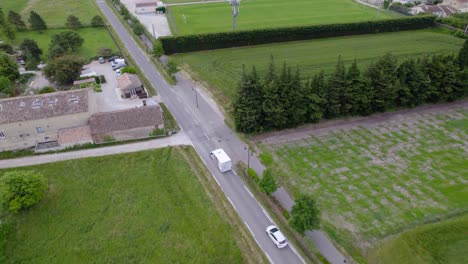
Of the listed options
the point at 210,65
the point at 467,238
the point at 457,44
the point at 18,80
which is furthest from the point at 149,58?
the point at 457,44

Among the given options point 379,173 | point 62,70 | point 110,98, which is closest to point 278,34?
point 110,98

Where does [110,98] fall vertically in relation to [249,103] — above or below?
below

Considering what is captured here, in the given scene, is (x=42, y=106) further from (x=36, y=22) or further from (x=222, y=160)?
(x=36, y=22)

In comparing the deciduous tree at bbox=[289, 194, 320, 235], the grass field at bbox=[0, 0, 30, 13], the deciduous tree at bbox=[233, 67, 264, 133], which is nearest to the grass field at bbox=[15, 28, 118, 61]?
the grass field at bbox=[0, 0, 30, 13]

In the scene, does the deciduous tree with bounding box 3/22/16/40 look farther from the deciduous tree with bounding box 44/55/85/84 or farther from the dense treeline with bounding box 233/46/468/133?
the dense treeline with bounding box 233/46/468/133

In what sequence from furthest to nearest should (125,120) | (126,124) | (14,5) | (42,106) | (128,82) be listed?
1. (14,5)
2. (128,82)
3. (125,120)
4. (126,124)
5. (42,106)
